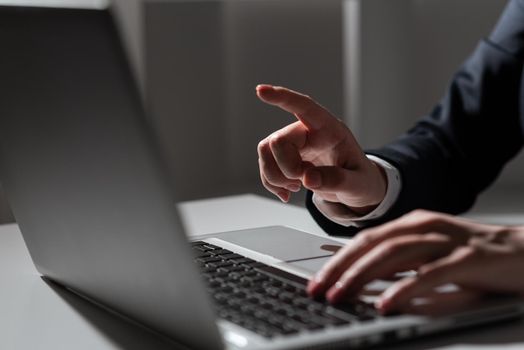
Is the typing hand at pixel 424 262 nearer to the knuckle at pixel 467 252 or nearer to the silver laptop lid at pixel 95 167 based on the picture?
the knuckle at pixel 467 252

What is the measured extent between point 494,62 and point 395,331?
98 centimetres

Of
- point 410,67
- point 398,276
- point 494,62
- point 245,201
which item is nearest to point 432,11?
point 410,67

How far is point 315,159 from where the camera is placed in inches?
41.1

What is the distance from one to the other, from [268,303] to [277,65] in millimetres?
1949

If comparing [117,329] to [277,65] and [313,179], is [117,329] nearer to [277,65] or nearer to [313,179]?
[313,179]

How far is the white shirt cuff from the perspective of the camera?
1.06 m

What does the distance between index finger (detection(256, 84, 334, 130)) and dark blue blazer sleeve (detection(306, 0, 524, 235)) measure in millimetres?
375

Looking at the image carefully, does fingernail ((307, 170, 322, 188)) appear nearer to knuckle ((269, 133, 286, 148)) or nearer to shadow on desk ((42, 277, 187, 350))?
knuckle ((269, 133, 286, 148))

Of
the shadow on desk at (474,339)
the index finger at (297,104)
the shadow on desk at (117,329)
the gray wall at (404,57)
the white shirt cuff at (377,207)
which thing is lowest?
the shadow on desk at (474,339)

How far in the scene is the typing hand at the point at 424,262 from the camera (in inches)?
23.9

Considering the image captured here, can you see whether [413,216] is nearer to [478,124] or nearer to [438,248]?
[438,248]

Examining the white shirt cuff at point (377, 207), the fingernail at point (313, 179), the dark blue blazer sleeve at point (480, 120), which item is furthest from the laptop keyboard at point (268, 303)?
the dark blue blazer sleeve at point (480, 120)

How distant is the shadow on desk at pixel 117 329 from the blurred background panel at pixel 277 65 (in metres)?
1.48

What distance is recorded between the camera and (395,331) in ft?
1.88
